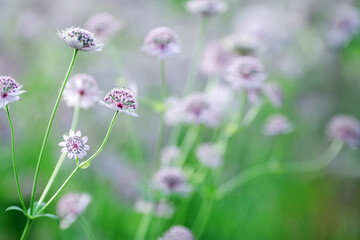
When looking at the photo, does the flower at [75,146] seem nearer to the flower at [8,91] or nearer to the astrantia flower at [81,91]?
the flower at [8,91]

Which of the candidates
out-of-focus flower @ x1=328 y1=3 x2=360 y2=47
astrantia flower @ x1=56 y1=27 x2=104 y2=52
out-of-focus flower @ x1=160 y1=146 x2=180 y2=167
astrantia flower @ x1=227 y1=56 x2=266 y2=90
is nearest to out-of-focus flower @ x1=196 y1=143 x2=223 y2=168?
out-of-focus flower @ x1=160 y1=146 x2=180 y2=167

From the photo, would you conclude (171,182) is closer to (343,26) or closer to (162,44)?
(162,44)

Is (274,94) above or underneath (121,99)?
above

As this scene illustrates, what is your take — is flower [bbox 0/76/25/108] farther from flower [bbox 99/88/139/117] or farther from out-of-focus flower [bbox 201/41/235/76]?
out-of-focus flower [bbox 201/41/235/76]

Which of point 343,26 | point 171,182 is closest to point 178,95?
point 343,26

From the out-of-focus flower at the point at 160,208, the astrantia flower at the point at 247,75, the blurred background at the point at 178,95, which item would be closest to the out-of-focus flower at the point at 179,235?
the out-of-focus flower at the point at 160,208

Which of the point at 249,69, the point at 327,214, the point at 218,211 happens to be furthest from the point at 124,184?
the point at 327,214

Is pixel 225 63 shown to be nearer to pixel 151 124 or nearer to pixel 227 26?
pixel 151 124
